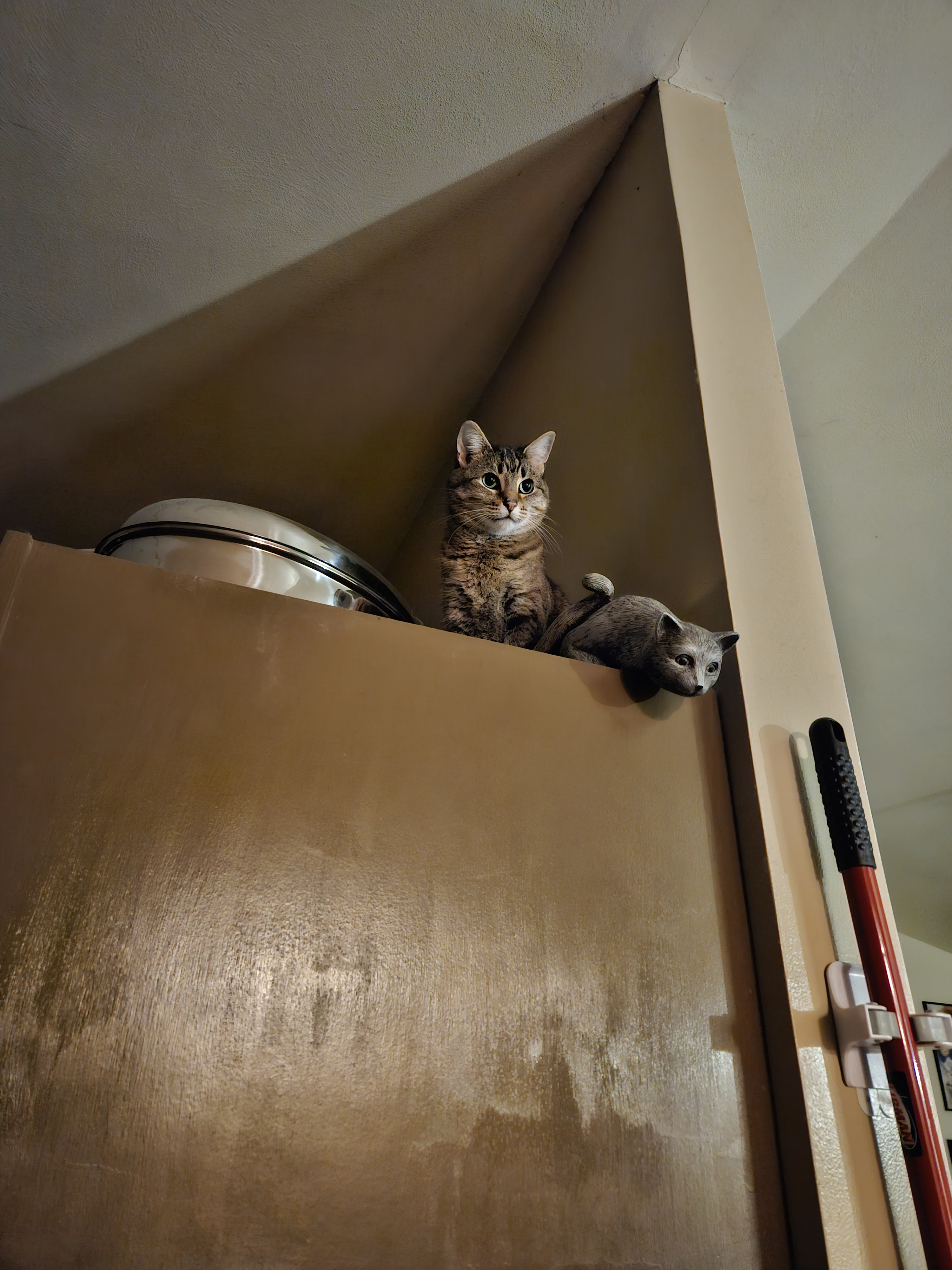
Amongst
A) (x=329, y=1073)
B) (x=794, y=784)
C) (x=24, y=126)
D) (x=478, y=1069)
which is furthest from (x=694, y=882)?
(x=24, y=126)

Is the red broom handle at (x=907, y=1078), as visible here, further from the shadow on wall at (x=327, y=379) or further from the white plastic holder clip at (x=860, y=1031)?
the shadow on wall at (x=327, y=379)

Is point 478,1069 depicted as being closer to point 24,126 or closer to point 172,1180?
point 172,1180

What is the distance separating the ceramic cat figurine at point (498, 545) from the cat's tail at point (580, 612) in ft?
0.20

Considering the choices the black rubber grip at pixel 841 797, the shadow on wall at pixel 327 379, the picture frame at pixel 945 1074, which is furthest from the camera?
the picture frame at pixel 945 1074

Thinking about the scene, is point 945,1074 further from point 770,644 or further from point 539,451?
point 539,451

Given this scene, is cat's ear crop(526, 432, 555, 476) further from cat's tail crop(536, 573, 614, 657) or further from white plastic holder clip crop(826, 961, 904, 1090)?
white plastic holder clip crop(826, 961, 904, 1090)

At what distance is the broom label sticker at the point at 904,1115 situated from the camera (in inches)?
27.6

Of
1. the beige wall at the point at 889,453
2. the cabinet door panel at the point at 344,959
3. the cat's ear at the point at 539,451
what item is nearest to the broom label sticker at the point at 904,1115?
the cabinet door panel at the point at 344,959

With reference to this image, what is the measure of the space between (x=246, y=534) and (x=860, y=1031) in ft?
2.90

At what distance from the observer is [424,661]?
86 cm

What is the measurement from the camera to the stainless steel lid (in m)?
0.99

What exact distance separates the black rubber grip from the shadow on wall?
1293 millimetres

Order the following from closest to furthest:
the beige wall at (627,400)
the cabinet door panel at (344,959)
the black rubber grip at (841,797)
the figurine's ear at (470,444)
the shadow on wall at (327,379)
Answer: the cabinet door panel at (344,959) < the black rubber grip at (841,797) < the beige wall at (627,400) < the figurine's ear at (470,444) < the shadow on wall at (327,379)

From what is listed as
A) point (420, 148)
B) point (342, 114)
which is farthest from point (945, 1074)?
point (342, 114)
